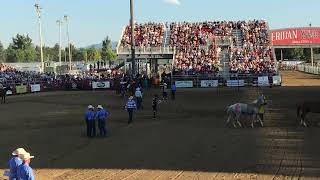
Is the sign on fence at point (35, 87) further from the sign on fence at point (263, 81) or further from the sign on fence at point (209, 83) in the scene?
A: the sign on fence at point (263, 81)

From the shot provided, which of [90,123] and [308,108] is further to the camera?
[308,108]

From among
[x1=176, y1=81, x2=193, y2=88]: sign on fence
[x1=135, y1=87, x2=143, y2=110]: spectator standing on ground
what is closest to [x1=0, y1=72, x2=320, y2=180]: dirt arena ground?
[x1=135, y1=87, x2=143, y2=110]: spectator standing on ground

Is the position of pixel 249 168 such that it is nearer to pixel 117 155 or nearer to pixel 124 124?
pixel 117 155

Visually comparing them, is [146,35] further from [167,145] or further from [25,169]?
[25,169]

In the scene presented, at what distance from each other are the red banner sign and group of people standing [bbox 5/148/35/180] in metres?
92.0

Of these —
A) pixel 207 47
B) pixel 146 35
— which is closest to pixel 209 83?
pixel 207 47

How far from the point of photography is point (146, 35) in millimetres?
64938

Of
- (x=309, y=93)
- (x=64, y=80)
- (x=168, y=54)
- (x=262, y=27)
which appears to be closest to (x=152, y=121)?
(x=309, y=93)

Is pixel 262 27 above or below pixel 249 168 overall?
above

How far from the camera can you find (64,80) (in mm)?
52469

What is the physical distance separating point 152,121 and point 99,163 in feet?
35.0

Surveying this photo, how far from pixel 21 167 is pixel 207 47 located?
5224 centimetres

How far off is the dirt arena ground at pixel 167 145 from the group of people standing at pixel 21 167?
3.93m

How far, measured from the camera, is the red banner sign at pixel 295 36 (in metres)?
99.1
